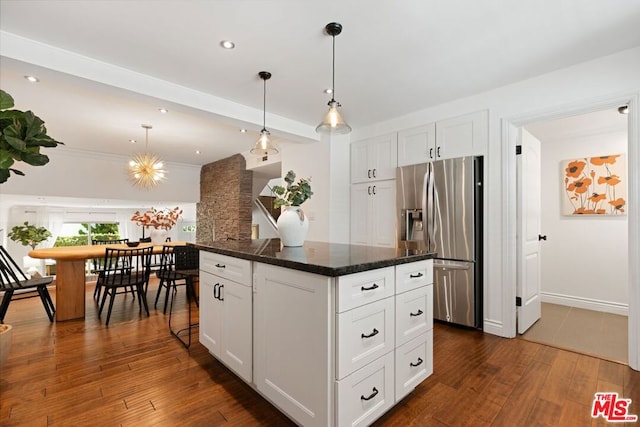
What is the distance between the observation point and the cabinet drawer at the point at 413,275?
167 centimetres

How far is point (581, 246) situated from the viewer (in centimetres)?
379

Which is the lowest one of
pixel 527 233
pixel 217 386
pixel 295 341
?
pixel 217 386

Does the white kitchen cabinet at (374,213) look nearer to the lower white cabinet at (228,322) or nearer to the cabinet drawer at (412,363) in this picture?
the cabinet drawer at (412,363)

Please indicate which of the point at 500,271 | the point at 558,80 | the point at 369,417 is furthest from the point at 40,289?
Result: the point at 558,80

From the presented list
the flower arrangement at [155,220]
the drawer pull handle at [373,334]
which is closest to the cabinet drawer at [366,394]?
the drawer pull handle at [373,334]

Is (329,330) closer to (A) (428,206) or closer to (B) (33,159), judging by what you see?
(B) (33,159)

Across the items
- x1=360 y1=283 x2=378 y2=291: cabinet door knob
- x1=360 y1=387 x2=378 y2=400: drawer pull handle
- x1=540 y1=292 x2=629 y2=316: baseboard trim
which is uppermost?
x1=360 y1=283 x2=378 y2=291: cabinet door knob

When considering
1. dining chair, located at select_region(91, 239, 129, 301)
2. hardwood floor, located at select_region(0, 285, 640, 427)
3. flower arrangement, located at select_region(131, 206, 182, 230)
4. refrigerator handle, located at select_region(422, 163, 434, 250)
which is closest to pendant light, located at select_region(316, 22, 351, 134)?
refrigerator handle, located at select_region(422, 163, 434, 250)

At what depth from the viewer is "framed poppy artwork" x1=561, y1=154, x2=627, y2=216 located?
138 inches

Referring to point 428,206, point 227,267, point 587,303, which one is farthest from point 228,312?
point 587,303

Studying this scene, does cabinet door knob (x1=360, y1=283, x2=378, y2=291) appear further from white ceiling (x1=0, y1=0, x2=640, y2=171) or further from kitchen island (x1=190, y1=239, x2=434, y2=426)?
white ceiling (x1=0, y1=0, x2=640, y2=171)

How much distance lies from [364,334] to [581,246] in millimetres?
3900

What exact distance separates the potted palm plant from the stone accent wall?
12.7 feet

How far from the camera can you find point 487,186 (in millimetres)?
2988
